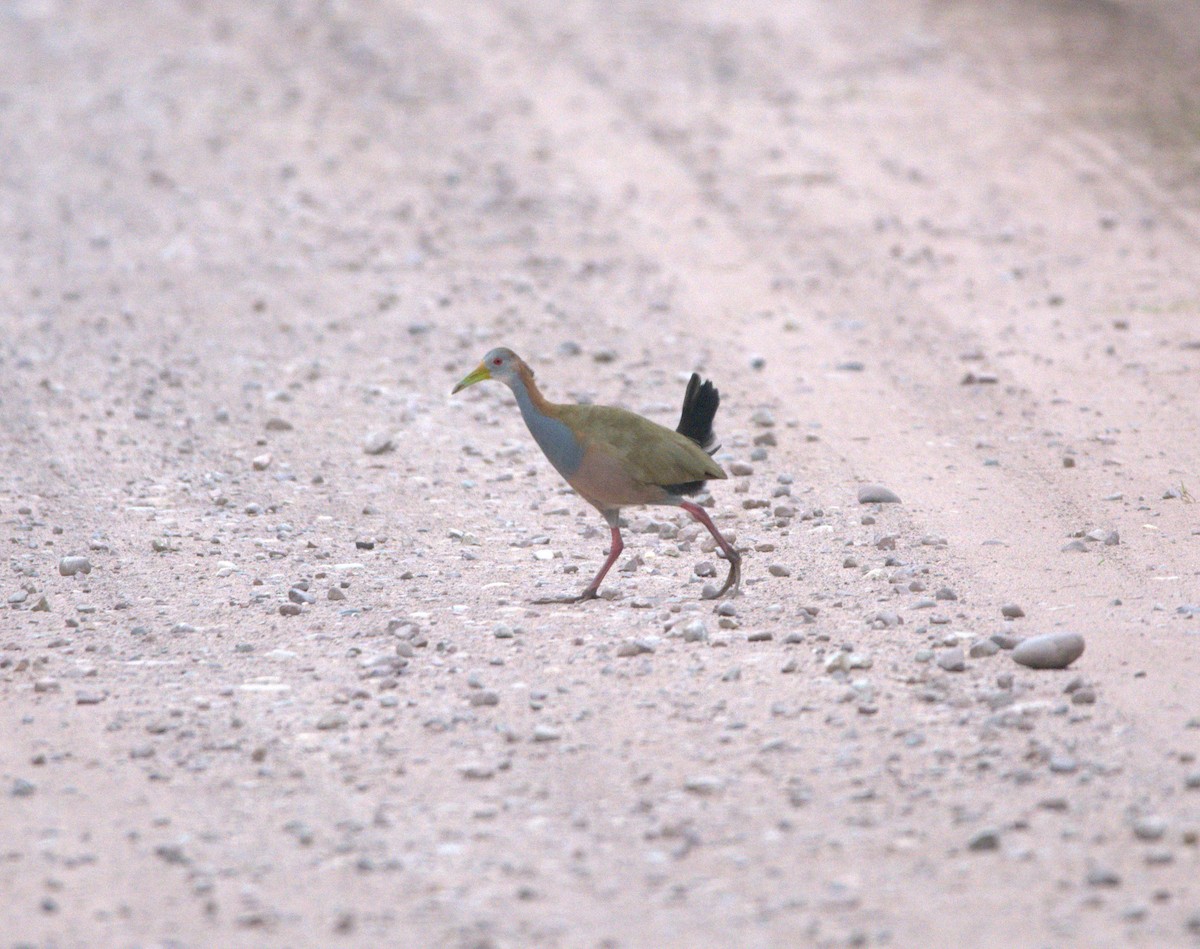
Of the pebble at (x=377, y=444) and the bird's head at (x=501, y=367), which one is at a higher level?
the bird's head at (x=501, y=367)

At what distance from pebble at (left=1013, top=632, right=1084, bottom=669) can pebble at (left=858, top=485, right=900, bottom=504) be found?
1.89 m

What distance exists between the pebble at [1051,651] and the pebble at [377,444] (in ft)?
12.4

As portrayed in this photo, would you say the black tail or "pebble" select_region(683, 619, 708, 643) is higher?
the black tail

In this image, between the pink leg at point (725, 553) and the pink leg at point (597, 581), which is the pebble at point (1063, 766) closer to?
the pink leg at point (725, 553)

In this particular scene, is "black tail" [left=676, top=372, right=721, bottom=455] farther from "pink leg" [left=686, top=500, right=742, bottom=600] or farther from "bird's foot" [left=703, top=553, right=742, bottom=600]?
"bird's foot" [left=703, top=553, right=742, bottom=600]

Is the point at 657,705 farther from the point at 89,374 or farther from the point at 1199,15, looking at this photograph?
the point at 1199,15

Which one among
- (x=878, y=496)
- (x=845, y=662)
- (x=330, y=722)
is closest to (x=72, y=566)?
(x=330, y=722)

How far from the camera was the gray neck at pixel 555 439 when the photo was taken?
6113 mm

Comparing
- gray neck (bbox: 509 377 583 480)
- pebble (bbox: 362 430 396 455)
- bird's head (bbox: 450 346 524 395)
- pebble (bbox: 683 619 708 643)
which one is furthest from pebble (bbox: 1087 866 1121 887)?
pebble (bbox: 362 430 396 455)

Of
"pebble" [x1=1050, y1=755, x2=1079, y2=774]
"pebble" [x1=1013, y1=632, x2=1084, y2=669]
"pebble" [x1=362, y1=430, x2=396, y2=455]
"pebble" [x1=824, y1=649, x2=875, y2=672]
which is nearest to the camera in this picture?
"pebble" [x1=1050, y1=755, x2=1079, y2=774]

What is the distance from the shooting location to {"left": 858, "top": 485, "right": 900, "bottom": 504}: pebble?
23.2 ft

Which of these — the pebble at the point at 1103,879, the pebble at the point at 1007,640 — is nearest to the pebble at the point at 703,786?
the pebble at the point at 1103,879

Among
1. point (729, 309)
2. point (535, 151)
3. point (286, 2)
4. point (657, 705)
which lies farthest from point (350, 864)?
point (286, 2)

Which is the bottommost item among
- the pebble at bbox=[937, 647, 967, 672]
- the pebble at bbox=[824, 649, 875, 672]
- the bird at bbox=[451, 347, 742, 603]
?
the pebble at bbox=[824, 649, 875, 672]
